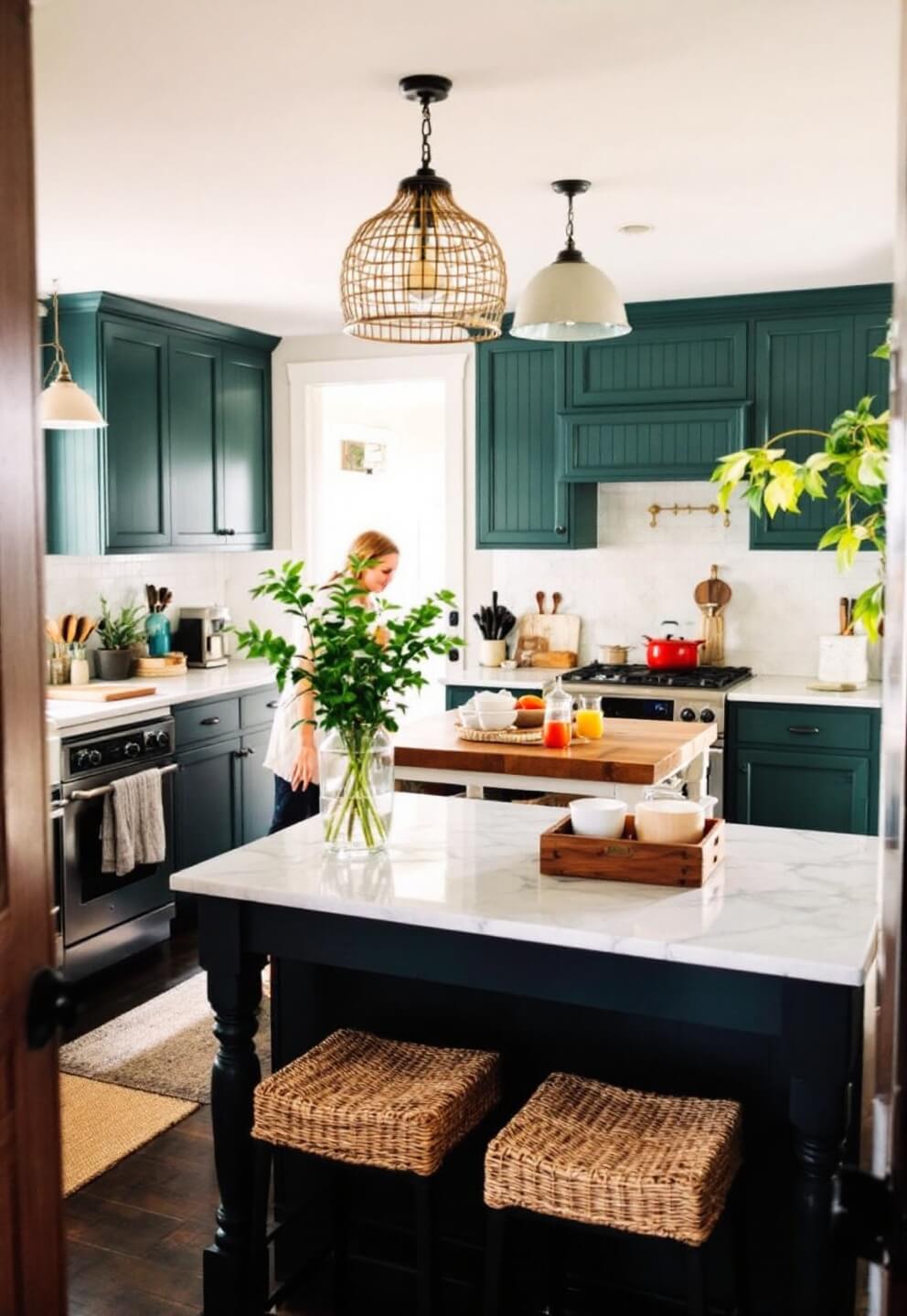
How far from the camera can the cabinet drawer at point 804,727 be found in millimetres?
4953

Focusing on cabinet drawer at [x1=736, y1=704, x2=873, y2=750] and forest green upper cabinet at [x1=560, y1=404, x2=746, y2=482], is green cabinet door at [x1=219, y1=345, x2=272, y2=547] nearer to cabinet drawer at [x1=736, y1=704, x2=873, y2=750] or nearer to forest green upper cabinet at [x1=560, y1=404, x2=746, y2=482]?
forest green upper cabinet at [x1=560, y1=404, x2=746, y2=482]

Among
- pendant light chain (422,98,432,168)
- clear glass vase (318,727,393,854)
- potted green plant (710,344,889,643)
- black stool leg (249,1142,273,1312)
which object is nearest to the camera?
black stool leg (249,1142,273,1312)

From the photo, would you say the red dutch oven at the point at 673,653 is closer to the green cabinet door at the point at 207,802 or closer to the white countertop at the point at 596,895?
the green cabinet door at the point at 207,802

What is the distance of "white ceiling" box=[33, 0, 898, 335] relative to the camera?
8.40ft

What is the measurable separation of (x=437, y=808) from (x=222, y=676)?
2.84 metres

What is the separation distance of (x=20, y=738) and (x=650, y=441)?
14.3 ft

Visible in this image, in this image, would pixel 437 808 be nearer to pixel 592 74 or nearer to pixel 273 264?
pixel 592 74

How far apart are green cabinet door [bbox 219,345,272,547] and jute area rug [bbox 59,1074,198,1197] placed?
3.04 m

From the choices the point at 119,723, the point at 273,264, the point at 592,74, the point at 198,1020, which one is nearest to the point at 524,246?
the point at 273,264

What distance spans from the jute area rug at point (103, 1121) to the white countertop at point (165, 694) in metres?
1.21

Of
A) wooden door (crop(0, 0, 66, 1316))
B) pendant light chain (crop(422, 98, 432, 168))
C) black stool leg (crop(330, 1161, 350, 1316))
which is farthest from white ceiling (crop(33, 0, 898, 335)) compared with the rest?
black stool leg (crop(330, 1161, 350, 1316))

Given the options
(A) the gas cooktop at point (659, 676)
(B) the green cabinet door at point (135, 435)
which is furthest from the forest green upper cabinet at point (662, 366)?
(B) the green cabinet door at point (135, 435)

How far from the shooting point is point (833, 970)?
1.97 m

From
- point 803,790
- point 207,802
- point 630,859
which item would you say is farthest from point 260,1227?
point 803,790
